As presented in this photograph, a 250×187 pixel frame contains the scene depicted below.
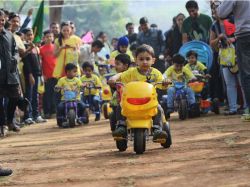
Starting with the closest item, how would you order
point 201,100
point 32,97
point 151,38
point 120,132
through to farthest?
1. point 120,132
2. point 201,100
3. point 32,97
4. point 151,38

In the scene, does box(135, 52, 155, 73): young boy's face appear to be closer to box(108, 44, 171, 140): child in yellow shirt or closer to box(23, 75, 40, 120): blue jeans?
box(108, 44, 171, 140): child in yellow shirt

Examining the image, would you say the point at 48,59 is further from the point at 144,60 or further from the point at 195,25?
the point at 144,60

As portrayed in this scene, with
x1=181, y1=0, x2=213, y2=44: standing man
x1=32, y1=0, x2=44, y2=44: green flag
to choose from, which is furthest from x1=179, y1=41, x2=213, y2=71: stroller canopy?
x1=32, y1=0, x2=44, y2=44: green flag

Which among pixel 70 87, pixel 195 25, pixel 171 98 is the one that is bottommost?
pixel 171 98

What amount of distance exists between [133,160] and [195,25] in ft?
20.8

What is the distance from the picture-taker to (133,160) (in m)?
4.98

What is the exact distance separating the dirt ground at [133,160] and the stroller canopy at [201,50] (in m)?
2.74

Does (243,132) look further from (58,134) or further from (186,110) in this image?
(58,134)

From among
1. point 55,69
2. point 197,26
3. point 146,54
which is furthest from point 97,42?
point 146,54

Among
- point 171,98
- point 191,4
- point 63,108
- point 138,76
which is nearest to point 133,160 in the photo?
→ point 138,76

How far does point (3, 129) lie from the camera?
8.19 meters

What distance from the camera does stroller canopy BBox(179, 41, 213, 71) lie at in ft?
33.4

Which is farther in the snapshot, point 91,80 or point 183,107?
point 91,80

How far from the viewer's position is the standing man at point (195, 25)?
1049 centimetres
